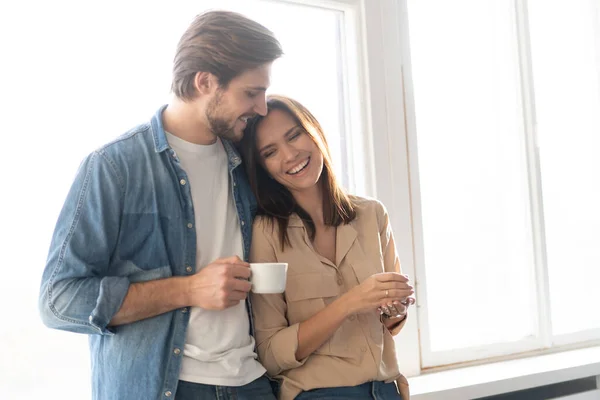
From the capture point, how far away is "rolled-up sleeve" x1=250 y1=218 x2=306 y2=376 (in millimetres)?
1512

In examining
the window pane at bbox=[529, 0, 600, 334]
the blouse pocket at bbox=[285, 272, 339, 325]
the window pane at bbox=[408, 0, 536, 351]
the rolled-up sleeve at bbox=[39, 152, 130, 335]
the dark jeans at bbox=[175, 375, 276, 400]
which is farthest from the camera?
the window pane at bbox=[529, 0, 600, 334]

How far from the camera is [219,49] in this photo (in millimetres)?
1440

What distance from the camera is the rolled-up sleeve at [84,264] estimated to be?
4.09ft

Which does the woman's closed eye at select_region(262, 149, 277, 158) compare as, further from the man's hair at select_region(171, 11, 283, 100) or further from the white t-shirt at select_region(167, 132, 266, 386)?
the man's hair at select_region(171, 11, 283, 100)

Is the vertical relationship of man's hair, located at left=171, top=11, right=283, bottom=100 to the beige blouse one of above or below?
above

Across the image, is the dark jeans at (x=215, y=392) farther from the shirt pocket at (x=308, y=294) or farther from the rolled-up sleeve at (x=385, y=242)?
the rolled-up sleeve at (x=385, y=242)

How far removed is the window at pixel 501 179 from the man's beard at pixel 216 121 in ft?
3.15

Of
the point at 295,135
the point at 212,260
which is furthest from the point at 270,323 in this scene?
the point at 295,135

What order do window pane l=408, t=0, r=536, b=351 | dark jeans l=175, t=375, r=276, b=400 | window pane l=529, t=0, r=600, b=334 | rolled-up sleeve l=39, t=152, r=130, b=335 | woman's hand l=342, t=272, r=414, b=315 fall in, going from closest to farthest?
rolled-up sleeve l=39, t=152, r=130, b=335, dark jeans l=175, t=375, r=276, b=400, woman's hand l=342, t=272, r=414, b=315, window pane l=408, t=0, r=536, b=351, window pane l=529, t=0, r=600, b=334

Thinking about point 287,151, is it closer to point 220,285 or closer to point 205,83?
point 205,83

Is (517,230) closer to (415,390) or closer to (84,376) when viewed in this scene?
(415,390)

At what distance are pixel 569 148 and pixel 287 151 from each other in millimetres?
1678

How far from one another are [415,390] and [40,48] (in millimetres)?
1526

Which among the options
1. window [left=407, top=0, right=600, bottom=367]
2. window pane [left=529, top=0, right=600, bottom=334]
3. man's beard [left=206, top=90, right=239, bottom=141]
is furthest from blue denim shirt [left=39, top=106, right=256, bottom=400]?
window pane [left=529, top=0, right=600, bottom=334]
